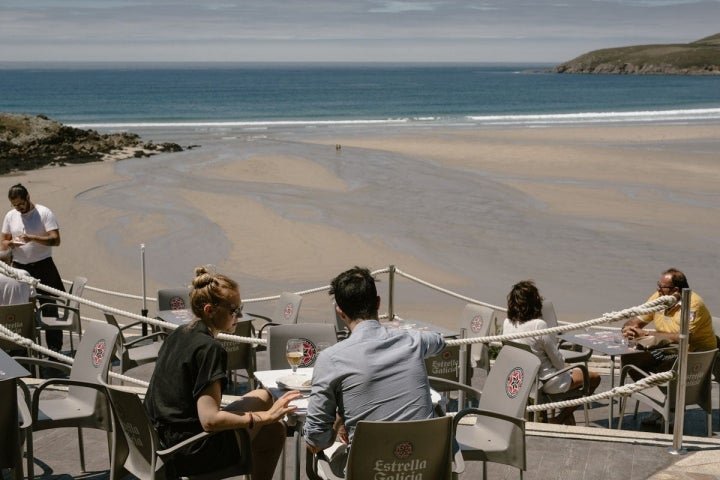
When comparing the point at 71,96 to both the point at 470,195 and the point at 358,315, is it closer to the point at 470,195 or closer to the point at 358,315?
the point at 470,195

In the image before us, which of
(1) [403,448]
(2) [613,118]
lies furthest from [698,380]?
(2) [613,118]

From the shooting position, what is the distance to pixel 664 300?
5660 mm

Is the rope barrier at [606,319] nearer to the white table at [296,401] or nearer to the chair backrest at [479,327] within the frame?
the white table at [296,401]

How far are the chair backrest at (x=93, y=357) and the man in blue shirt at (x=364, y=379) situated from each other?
1.74m

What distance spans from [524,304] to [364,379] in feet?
9.08

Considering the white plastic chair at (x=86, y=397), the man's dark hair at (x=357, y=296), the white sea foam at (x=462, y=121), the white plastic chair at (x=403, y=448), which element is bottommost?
the white sea foam at (x=462, y=121)

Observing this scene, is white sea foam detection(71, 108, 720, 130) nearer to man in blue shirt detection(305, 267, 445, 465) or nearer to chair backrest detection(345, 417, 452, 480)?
man in blue shirt detection(305, 267, 445, 465)

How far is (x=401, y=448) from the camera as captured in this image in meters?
3.97

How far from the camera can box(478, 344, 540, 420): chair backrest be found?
16.2ft

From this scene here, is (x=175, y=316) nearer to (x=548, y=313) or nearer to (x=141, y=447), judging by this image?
(x=548, y=313)

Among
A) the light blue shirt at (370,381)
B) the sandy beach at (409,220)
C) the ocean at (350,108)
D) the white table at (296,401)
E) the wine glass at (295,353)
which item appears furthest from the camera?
the ocean at (350,108)

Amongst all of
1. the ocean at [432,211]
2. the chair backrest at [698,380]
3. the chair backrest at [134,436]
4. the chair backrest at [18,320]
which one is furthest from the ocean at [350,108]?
the chair backrest at [134,436]

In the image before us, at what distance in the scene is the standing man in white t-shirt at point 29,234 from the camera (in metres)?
9.23

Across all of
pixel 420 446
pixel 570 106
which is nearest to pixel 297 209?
pixel 420 446
